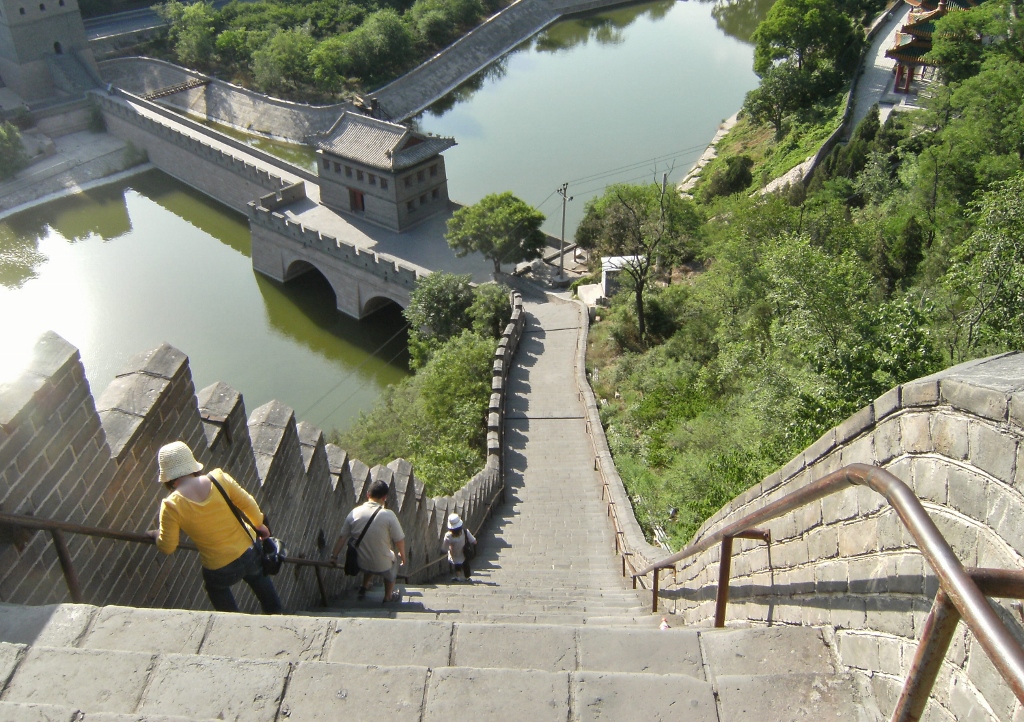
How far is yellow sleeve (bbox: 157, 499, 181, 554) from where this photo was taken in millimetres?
4221

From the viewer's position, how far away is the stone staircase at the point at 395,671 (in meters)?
3.06

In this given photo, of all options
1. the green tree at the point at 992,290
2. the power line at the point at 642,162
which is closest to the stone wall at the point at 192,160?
the power line at the point at 642,162

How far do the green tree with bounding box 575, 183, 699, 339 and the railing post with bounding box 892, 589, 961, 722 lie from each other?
18995 millimetres

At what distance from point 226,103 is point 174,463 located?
43057mm

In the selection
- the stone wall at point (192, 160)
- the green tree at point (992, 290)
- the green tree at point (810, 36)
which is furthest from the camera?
the green tree at point (810, 36)

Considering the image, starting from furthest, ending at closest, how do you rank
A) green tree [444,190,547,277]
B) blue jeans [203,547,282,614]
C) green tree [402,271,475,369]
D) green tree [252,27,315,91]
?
1. green tree [252,27,315,91]
2. green tree [444,190,547,277]
3. green tree [402,271,475,369]
4. blue jeans [203,547,282,614]

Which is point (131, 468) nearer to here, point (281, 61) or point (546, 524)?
point (546, 524)

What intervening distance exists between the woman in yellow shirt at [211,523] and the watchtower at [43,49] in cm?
4494

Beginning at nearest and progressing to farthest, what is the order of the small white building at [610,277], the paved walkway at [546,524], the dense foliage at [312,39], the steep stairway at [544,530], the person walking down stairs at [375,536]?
the person walking down stairs at [375,536] → the steep stairway at [544,530] → the paved walkway at [546,524] → the small white building at [610,277] → the dense foliage at [312,39]

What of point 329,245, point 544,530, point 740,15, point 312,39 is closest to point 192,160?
point 329,245

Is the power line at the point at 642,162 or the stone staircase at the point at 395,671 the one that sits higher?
the stone staircase at the point at 395,671

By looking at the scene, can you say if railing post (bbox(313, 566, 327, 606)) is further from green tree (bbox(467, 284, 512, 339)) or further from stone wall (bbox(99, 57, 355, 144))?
stone wall (bbox(99, 57, 355, 144))

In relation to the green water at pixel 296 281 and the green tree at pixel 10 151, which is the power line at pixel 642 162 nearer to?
the green water at pixel 296 281

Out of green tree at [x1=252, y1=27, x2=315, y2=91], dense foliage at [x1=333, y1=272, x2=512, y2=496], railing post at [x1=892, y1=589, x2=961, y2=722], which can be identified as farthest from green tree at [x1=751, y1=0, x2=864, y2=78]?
railing post at [x1=892, y1=589, x2=961, y2=722]
